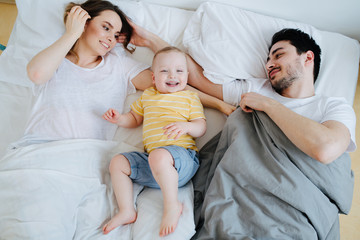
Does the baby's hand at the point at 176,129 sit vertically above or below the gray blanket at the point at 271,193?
above

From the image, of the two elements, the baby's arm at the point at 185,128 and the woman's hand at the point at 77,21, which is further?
the woman's hand at the point at 77,21

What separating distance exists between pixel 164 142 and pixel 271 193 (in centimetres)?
50

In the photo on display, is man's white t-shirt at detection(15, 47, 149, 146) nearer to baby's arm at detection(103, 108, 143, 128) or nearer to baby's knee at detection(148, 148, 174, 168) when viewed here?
baby's arm at detection(103, 108, 143, 128)

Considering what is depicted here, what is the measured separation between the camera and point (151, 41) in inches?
58.9

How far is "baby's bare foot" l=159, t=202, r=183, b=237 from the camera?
0.92 meters

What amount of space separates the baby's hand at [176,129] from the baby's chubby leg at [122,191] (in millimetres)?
230

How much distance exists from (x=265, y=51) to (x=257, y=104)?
476 mm

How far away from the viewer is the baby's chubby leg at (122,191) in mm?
979

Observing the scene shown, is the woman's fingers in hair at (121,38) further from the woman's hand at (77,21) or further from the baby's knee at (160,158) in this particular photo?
the baby's knee at (160,158)

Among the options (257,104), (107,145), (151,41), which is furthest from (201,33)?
(107,145)

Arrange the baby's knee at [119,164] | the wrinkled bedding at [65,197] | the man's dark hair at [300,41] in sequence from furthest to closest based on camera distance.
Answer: the man's dark hair at [300,41] < the baby's knee at [119,164] < the wrinkled bedding at [65,197]

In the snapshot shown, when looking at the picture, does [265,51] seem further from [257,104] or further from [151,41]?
[151,41]

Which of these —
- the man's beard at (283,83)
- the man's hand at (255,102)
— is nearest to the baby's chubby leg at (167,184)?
the man's hand at (255,102)

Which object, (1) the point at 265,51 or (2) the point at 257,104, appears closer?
(2) the point at 257,104
